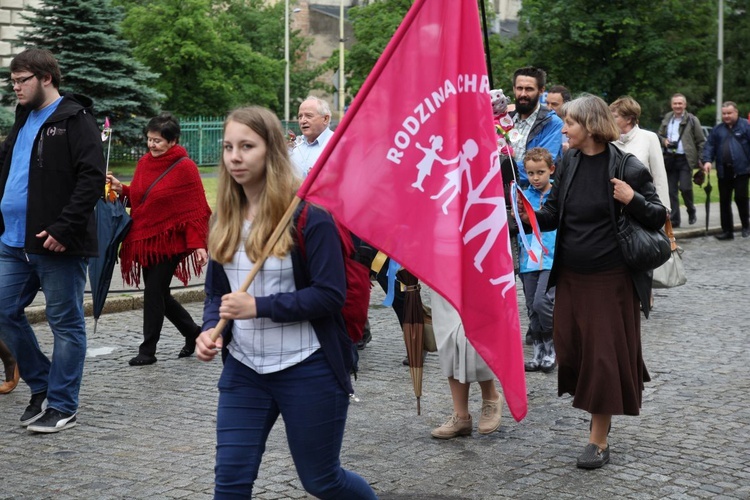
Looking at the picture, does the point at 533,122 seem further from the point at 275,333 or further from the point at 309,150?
the point at 275,333

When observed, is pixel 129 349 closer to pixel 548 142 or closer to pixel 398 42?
pixel 548 142

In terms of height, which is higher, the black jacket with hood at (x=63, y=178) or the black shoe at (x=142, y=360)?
the black jacket with hood at (x=63, y=178)

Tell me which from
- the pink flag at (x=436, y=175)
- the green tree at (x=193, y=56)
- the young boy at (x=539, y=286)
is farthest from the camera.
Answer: the green tree at (x=193, y=56)

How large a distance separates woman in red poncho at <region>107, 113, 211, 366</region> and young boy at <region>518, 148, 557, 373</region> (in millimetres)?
2339

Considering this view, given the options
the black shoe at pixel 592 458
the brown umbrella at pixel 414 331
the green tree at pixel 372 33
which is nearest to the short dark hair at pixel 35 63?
the brown umbrella at pixel 414 331

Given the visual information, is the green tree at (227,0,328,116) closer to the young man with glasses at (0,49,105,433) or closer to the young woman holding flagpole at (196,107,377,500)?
the young man with glasses at (0,49,105,433)

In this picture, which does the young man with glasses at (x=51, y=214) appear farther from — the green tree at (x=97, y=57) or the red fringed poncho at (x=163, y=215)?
the green tree at (x=97, y=57)

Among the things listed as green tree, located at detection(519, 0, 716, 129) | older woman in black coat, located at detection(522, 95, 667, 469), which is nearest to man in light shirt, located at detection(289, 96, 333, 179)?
older woman in black coat, located at detection(522, 95, 667, 469)

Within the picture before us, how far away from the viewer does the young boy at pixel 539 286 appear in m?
7.61

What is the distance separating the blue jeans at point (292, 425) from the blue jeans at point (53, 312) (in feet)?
9.50

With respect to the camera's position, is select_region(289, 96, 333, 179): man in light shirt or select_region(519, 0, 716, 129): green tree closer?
select_region(289, 96, 333, 179): man in light shirt

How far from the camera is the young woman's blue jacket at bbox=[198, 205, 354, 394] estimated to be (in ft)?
12.2

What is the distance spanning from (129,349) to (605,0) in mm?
30630

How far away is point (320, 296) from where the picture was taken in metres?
3.72
